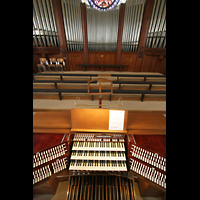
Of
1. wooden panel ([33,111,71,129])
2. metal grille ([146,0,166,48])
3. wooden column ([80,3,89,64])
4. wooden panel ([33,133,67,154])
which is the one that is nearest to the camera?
wooden panel ([33,133,67,154])

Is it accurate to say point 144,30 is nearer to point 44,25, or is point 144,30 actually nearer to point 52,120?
point 44,25

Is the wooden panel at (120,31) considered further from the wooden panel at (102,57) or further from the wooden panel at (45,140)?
the wooden panel at (45,140)

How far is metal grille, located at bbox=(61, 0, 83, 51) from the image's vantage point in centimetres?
487

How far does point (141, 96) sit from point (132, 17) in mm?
4454

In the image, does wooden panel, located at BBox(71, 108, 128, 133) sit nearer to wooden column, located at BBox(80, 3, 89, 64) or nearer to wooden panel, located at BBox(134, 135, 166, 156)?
wooden panel, located at BBox(134, 135, 166, 156)

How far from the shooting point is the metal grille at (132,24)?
4.89 m

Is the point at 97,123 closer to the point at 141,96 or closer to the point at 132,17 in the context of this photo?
the point at 141,96

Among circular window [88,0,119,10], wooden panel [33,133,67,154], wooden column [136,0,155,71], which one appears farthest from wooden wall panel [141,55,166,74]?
wooden panel [33,133,67,154]

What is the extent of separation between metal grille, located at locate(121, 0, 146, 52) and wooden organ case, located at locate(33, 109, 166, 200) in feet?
16.9

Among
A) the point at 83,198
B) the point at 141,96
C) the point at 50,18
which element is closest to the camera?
the point at 83,198

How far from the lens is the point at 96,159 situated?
161 cm

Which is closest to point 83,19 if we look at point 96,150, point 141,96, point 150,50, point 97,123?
point 150,50

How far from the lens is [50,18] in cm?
496

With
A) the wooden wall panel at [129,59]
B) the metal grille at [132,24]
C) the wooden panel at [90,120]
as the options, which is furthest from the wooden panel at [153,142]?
the metal grille at [132,24]
